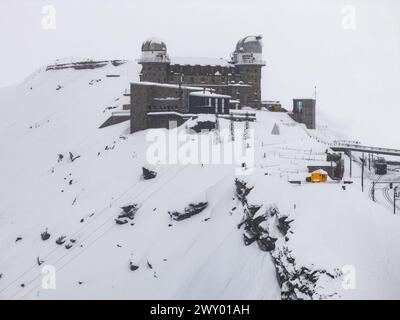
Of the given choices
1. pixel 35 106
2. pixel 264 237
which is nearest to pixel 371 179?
pixel 264 237

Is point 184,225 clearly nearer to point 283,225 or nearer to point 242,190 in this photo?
point 242,190

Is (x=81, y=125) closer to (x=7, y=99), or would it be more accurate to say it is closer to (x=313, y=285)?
(x=7, y=99)

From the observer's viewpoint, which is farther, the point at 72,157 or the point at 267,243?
the point at 72,157

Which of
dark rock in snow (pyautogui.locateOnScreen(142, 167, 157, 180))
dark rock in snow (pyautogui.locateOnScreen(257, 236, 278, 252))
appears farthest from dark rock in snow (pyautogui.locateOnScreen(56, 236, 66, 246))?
dark rock in snow (pyautogui.locateOnScreen(257, 236, 278, 252))

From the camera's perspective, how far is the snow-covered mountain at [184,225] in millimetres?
43562

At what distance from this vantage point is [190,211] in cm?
5984

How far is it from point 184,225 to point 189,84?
44598 millimetres

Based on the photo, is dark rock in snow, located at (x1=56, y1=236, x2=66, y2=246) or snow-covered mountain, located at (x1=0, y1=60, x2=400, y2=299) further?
dark rock in snow, located at (x1=56, y1=236, x2=66, y2=246)

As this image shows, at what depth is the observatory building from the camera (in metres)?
81.1

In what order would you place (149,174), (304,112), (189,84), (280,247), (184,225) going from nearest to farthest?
(280,247), (184,225), (149,174), (304,112), (189,84)

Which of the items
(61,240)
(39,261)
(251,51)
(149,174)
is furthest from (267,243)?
(251,51)

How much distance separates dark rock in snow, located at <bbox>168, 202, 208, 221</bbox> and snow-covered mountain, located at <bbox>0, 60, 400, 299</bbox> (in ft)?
1.06

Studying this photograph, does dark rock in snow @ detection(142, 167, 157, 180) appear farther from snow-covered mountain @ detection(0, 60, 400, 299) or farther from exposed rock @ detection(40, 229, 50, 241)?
exposed rock @ detection(40, 229, 50, 241)

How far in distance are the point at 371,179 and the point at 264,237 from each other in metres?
25.9
